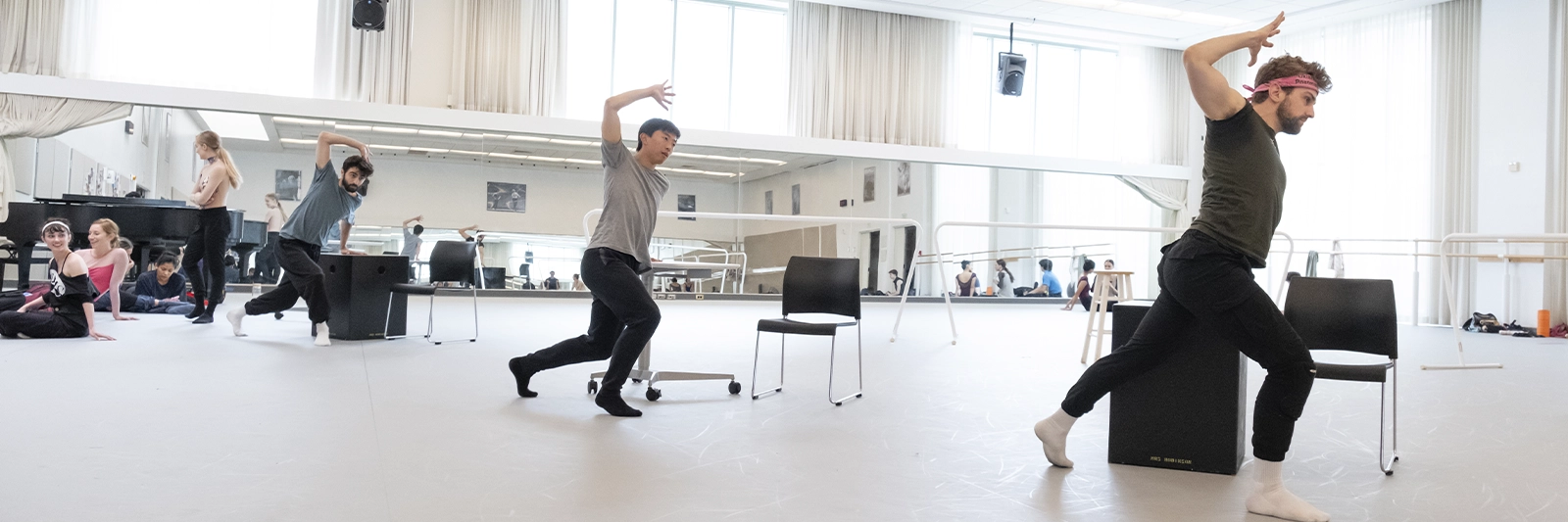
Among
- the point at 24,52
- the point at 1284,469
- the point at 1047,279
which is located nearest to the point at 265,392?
the point at 1284,469

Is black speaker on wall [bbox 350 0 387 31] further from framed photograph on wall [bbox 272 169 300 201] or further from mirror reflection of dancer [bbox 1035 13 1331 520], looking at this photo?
mirror reflection of dancer [bbox 1035 13 1331 520]

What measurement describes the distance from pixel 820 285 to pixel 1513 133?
9.96m

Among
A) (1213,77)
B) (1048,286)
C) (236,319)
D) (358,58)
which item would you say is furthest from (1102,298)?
(358,58)

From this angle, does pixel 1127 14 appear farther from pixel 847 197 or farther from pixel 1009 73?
pixel 847 197

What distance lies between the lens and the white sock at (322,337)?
16.7 ft

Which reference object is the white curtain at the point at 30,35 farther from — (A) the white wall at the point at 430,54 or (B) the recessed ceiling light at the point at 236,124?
(A) the white wall at the point at 430,54

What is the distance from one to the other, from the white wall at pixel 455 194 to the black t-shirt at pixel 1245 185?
33.6 ft

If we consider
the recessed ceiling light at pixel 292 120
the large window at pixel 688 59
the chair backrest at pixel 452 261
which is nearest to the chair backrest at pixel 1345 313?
the chair backrest at pixel 452 261

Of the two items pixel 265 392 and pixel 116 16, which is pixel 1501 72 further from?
pixel 116 16

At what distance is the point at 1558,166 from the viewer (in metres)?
9.62

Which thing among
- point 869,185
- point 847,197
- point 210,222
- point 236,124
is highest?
point 236,124

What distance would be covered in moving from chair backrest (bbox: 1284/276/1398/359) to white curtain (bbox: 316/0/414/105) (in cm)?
1061

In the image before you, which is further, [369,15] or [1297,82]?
[369,15]

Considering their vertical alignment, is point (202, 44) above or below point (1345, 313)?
above
